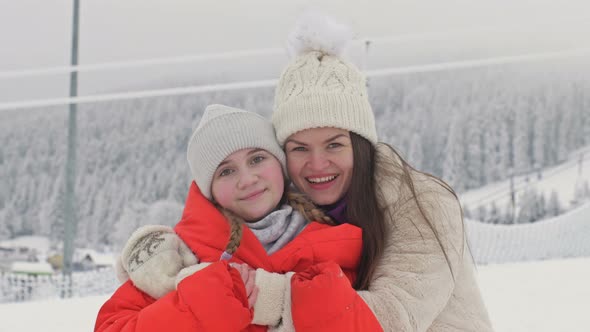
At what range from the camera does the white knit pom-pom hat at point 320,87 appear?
3.87 feet

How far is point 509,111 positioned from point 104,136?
6.03 metres

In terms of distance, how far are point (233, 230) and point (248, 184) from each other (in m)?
0.11

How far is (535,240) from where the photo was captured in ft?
13.2

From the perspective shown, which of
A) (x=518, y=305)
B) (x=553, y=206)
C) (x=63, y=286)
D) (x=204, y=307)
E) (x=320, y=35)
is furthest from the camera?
(x=553, y=206)

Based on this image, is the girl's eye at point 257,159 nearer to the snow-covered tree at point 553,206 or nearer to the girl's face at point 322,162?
the girl's face at point 322,162

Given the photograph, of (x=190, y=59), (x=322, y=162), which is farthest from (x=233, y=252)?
(x=190, y=59)

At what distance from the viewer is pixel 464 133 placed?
7.41 m

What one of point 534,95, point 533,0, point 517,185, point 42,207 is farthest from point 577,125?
point 42,207

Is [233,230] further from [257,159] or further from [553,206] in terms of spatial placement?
[553,206]

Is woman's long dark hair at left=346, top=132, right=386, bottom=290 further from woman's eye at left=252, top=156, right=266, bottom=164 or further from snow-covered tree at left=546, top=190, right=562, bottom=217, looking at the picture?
snow-covered tree at left=546, top=190, right=562, bottom=217

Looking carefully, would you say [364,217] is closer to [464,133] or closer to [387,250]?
[387,250]

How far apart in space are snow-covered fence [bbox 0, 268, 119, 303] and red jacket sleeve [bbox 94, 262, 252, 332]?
3.13 m

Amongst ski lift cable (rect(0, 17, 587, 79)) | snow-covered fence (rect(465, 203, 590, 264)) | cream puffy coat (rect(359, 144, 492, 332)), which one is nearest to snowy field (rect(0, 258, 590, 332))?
snow-covered fence (rect(465, 203, 590, 264))

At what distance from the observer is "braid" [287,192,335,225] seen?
3.69 ft
